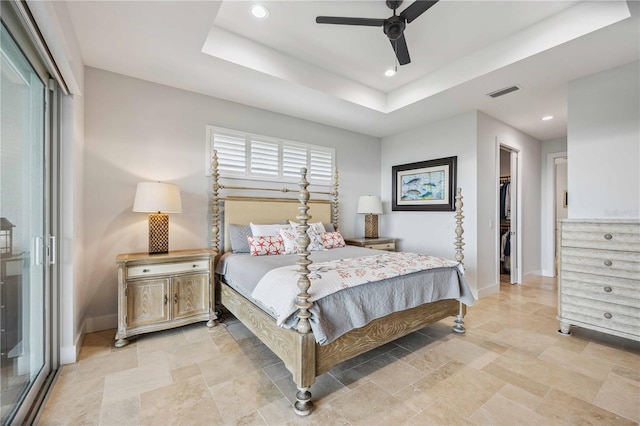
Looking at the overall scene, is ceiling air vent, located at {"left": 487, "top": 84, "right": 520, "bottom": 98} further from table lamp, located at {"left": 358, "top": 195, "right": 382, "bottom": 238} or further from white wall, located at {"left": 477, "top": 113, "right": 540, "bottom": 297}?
table lamp, located at {"left": 358, "top": 195, "right": 382, "bottom": 238}

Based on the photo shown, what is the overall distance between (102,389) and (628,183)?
5043 mm

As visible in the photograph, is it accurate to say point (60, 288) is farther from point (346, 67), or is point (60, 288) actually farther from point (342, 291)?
point (346, 67)

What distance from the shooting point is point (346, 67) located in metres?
3.39

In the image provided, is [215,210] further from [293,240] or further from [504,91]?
[504,91]

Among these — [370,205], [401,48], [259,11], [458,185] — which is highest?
[259,11]

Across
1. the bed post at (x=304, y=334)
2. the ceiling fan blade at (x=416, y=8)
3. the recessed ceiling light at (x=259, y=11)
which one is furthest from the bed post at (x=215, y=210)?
the ceiling fan blade at (x=416, y=8)

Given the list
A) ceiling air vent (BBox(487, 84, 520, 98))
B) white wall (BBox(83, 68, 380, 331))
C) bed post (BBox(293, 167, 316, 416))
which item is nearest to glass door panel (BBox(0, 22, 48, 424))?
white wall (BBox(83, 68, 380, 331))

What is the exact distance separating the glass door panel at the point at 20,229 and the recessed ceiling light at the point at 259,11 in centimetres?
169

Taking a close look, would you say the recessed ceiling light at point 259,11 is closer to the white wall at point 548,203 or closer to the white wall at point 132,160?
the white wall at point 132,160

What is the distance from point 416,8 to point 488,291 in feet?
13.2

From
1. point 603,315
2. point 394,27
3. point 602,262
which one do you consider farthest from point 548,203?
point 394,27

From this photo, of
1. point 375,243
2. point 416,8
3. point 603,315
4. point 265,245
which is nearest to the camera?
point 416,8

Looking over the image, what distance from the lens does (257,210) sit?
383cm

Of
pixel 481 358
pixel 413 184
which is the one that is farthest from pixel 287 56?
pixel 481 358
